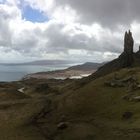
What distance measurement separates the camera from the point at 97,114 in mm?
74812

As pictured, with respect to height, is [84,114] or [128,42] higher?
[128,42]

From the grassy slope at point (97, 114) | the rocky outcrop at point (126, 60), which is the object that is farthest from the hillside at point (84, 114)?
the rocky outcrop at point (126, 60)

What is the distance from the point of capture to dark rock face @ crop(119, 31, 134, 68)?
125 meters

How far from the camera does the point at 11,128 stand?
68.1 m

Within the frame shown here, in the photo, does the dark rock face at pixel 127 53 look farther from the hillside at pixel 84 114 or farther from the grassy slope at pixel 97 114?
the grassy slope at pixel 97 114

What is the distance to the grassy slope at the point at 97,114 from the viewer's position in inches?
2394

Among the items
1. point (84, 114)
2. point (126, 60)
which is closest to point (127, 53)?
point (126, 60)

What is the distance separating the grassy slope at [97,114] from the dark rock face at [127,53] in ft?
84.5

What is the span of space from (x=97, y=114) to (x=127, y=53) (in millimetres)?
56135

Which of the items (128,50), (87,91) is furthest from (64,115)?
(128,50)

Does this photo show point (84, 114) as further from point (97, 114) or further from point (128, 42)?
point (128, 42)

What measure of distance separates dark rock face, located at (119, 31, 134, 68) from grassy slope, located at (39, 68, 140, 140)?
25.7 m

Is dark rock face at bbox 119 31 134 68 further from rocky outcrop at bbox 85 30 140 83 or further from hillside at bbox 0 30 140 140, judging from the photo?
hillside at bbox 0 30 140 140

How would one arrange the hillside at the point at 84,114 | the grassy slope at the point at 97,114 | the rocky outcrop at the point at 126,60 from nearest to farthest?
the grassy slope at the point at 97,114
the hillside at the point at 84,114
the rocky outcrop at the point at 126,60
